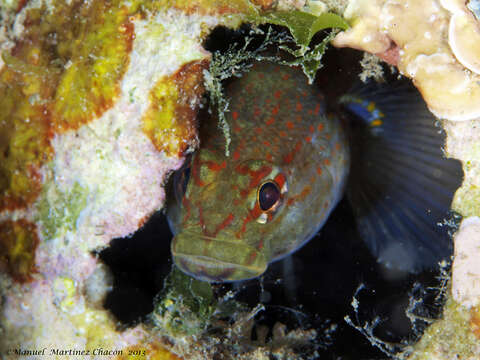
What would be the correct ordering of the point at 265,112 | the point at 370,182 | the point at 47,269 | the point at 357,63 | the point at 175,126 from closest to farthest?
the point at 175,126 < the point at 47,269 < the point at 265,112 < the point at 357,63 < the point at 370,182

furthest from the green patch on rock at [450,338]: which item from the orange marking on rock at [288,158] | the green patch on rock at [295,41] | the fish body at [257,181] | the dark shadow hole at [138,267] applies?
the dark shadow hole at [138,267]

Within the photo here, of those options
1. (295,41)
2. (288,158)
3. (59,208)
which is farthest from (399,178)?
(59,208)

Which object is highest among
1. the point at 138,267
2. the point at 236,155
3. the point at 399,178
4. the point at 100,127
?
the point at 100,127

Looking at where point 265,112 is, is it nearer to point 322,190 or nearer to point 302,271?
point 322,190

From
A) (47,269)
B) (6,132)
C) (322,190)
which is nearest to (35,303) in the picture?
(47,269)

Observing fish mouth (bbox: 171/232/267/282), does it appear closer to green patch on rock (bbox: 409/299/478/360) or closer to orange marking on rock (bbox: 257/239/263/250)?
orange marking on rock (bbox: 257/239/263/250)

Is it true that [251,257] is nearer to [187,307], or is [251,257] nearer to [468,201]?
[187,307]

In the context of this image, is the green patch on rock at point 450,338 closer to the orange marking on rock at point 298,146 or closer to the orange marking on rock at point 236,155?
the orange marking on rock at point 298,146

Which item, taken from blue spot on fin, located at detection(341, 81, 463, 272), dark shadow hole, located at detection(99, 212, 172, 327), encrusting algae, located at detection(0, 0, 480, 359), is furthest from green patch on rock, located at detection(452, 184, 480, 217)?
dark shadow hole, located at detection(99, 212, 172, 327)
